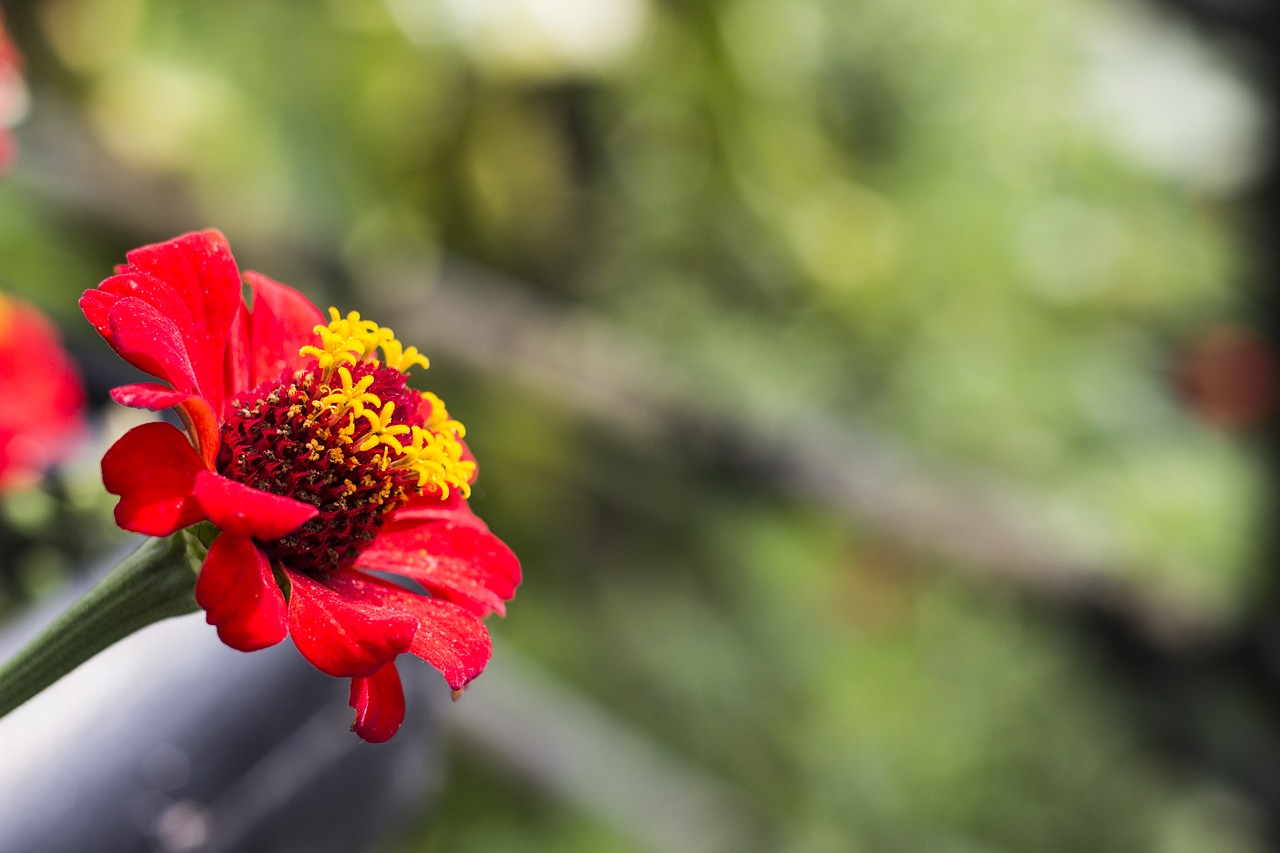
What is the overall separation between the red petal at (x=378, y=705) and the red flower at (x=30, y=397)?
0.27 meters

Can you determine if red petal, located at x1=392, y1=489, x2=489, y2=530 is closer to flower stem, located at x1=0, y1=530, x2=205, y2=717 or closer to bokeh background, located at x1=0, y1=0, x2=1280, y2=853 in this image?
flower stem, located at x1=0, y1=530, x2=205, y2=717

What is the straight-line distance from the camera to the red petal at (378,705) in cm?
31

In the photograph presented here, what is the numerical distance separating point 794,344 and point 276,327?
165 centimetres

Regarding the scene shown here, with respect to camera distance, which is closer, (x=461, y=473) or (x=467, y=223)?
(x=461, y=473)

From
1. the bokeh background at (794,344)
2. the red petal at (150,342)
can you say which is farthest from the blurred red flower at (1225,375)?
the red petal at (150,342)

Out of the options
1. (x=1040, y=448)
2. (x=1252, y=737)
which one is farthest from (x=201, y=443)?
(x=1040, y=448)

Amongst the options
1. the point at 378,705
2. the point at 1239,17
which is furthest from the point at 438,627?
the point at 1239,17

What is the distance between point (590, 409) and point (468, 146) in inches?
19.8

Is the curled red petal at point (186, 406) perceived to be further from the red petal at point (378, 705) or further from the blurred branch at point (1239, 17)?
the blurred branch at point (1239, 17)

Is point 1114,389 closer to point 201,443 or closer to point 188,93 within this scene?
point 188,93

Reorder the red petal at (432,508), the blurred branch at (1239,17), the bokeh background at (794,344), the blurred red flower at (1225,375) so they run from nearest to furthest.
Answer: the red petal at (432,508), the blurred branch at (1239,17), the bokeh background at (794,344), the blurred red flower at (1225,375)

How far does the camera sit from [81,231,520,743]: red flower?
0.30 meters

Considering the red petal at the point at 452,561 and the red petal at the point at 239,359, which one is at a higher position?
the red petal at the point at 239,359

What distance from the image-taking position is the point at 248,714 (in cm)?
51
